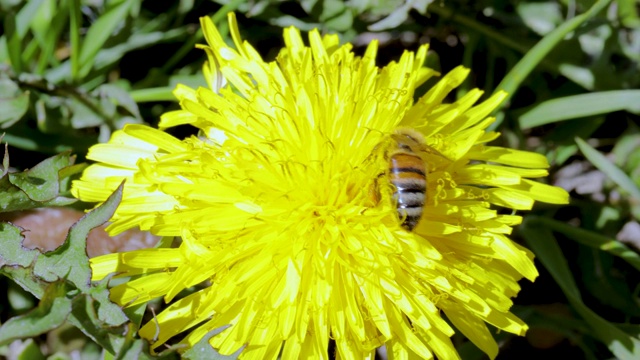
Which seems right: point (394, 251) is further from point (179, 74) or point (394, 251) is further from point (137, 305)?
point (179, 74)

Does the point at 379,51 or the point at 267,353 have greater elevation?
the point at 379,51

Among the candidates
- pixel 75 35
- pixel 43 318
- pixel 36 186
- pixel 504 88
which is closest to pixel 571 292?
pixel 504 88

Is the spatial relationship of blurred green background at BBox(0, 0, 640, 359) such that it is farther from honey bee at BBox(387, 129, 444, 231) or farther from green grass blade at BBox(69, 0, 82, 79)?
honey bee at BBox(387, 129, 444, 231)

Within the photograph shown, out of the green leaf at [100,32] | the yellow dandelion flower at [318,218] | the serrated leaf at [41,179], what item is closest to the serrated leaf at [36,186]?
the serrated leaf at [41,179]

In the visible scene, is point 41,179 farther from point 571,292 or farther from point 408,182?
point 571,292

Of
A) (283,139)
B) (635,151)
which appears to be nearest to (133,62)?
(283,139)

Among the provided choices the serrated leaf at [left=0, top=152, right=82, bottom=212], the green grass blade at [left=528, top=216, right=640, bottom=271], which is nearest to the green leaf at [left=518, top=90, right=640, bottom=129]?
the green grass blade at [left=528, top=216, right=640, bottom=271]

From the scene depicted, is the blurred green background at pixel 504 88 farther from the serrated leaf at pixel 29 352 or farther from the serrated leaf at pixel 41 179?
the serrated leaf at pixel 41 179
